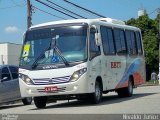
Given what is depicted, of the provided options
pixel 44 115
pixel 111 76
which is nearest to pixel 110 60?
pixel 111 76

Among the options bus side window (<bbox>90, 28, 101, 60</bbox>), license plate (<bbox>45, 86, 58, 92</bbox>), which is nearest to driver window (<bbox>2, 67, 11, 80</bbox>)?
license plate (<bbox>45, 86, 58, 92</bbox>)

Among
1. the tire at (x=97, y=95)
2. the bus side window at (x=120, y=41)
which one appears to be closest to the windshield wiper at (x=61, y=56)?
the tire at (x=97, y=95)

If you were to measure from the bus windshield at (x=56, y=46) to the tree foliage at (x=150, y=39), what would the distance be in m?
46.2

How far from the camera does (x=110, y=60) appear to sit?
1988 centimetres

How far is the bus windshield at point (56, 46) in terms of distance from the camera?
17188 mm

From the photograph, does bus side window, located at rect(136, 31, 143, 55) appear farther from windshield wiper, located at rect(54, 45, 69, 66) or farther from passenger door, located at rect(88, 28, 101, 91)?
windshield wiper, located at rect(54, 45, 69, 66)

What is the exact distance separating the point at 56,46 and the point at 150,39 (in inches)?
1883

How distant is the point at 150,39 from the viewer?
64.2 meters

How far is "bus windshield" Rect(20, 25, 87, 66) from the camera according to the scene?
1719cm

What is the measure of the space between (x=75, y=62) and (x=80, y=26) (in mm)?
1446

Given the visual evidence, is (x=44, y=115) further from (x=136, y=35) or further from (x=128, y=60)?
(x=136, y=35)

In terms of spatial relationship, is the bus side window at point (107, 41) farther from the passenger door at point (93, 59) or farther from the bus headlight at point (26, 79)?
the bus headlight at point (26, 79)

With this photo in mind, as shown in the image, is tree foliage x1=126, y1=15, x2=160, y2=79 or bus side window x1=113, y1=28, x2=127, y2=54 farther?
tree foliage x1=126, y1=15, x2=160, y2=79

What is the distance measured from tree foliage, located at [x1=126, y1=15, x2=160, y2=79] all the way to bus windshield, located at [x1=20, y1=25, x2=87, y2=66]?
46243 millimetres
